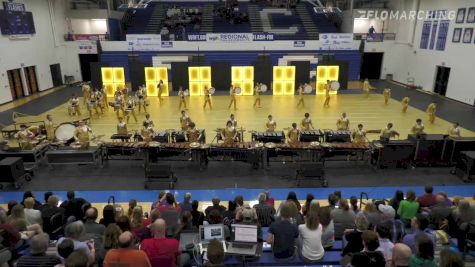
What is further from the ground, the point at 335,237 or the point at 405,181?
the point at 335,237

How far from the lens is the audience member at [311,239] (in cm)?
578

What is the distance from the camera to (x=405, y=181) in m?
12.0

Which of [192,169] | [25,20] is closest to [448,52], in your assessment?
[192,169]

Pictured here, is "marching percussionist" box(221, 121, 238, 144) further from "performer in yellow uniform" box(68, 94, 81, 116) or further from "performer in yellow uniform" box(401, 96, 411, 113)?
"performer in yellow uniform" box(401, 96, 411, 113)

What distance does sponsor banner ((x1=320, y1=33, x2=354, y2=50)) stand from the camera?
29.9 meters

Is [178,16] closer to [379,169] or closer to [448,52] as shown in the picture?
[448,52]

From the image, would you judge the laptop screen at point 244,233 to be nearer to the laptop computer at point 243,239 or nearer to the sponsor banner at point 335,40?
the laptop computer at point 243,239

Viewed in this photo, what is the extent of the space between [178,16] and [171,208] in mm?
34040

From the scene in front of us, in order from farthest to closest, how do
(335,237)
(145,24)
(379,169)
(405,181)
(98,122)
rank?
(145,24) → (98,122) → (379,169) → (405,181) → (335,237)

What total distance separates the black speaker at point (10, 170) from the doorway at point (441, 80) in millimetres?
26469

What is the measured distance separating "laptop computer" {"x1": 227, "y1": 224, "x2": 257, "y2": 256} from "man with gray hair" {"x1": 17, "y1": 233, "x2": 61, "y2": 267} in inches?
104

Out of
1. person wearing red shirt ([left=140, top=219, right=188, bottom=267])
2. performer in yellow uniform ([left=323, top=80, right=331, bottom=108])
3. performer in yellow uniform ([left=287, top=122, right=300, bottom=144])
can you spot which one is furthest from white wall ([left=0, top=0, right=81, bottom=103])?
person wearing red shirt ([left=140, top=219, right=188, bottom=267])

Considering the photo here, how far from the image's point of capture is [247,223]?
6.12 m

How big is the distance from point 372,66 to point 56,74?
2885 centimetres
